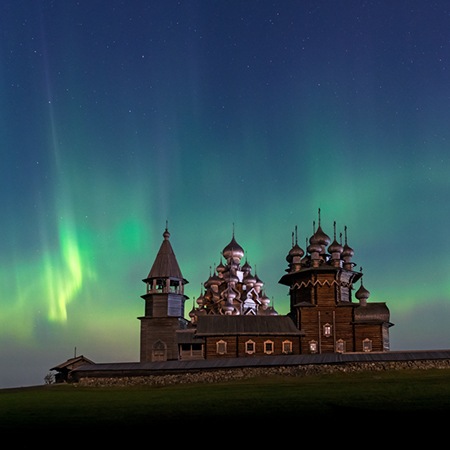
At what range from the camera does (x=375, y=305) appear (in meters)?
55.7

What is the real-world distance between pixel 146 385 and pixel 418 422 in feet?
94.3

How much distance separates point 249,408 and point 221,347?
29.5 m

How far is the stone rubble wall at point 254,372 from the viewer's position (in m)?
42.8

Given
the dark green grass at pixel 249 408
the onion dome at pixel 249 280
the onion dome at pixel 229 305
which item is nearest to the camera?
the dark green grass at pixel 249 408

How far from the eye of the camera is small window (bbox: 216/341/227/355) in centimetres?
5372

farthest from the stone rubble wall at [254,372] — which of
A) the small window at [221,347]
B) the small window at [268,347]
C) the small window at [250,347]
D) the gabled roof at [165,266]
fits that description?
the gabled roof at [165,266]

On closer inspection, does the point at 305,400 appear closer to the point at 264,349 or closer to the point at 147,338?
the point at 264,349

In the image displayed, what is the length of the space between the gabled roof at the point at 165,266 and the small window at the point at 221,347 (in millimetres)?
7428

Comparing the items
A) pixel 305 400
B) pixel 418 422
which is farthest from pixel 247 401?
pixel 418 422

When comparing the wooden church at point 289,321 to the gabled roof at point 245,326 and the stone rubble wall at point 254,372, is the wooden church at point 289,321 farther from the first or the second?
the stone rubble wall at point 254,372

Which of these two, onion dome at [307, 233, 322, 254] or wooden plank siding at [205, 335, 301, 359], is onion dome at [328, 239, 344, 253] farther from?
wooden plank siding at [205, 335, 301, 359]

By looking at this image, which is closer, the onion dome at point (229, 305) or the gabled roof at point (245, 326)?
the gabled roof at point (245, 326)

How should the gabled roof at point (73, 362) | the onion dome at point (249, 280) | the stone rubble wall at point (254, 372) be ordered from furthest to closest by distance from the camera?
the onion dome at point (249, 280) < the gabled roof at point (73, 362) < the stone rubble wall at point (254, 372)

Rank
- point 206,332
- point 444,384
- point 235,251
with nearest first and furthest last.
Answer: point 444,384 < point 206,332 < point 235,251
